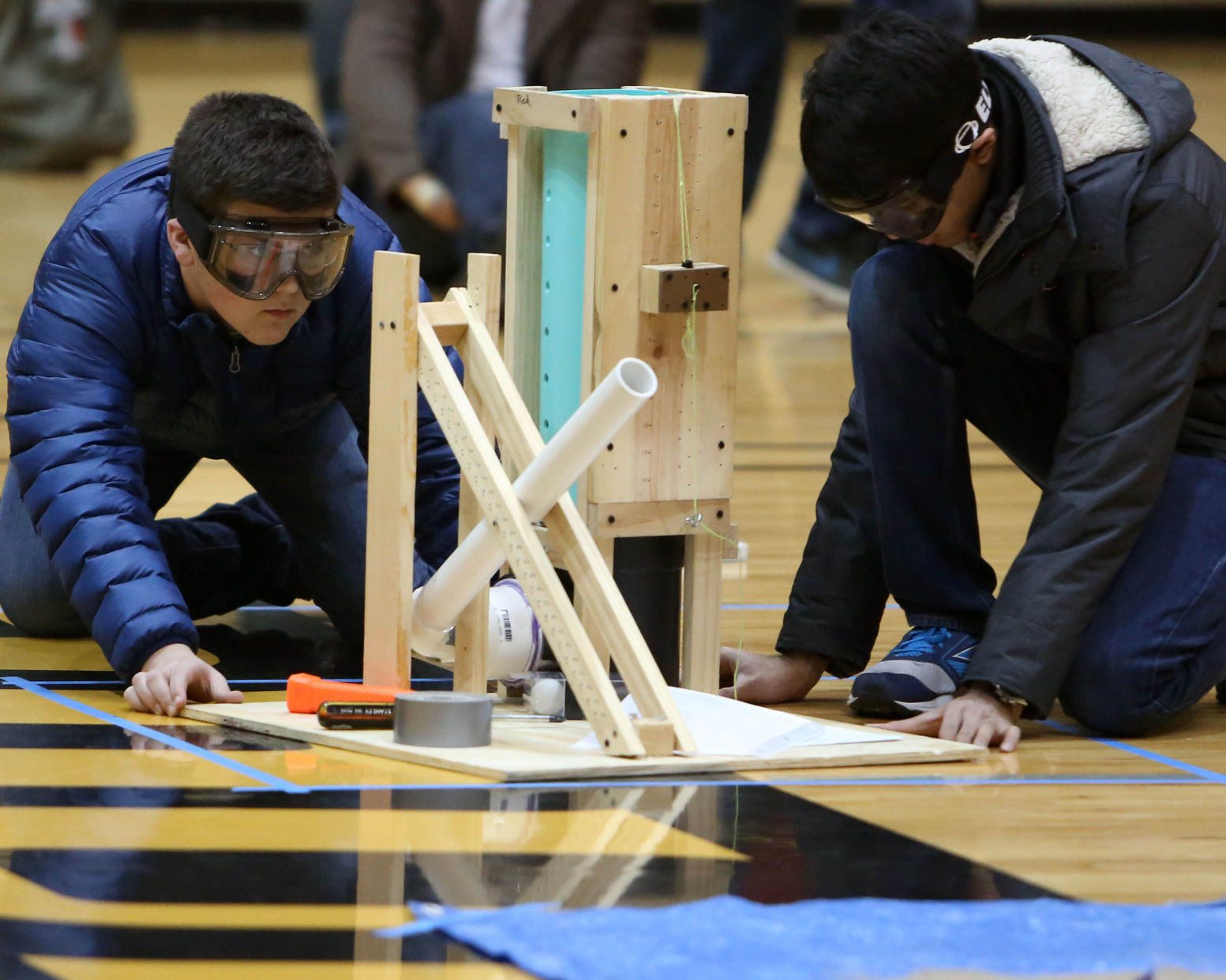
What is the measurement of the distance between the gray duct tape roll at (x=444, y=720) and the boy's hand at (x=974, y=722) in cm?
52

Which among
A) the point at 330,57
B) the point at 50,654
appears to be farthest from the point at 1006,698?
the point at 330,57

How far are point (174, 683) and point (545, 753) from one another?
1.61ft

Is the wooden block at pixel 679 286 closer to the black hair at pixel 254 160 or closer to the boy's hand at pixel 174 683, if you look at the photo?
the black hair at pixel 254 160

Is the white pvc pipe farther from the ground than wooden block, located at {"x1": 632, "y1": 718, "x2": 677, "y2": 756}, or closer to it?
farther from the ground

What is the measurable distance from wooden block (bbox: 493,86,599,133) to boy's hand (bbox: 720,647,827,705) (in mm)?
733

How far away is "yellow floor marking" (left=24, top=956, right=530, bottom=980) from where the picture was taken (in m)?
1.67

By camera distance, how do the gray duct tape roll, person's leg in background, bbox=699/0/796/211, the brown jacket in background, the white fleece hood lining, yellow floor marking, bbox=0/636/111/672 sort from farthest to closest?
person's leg in background, bbox=699/0/796/211, the brown jacket in background, yellow floor marking, bbox=0/636/111/672, the white fleece hood lining, the gray duct tape roll

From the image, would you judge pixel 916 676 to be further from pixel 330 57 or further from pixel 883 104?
pixel 330 57

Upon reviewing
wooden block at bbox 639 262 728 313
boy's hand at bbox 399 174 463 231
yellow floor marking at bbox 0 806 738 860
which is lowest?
yellow floor marking at bbox 0 806 738 860

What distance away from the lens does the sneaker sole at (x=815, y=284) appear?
22.0 feet

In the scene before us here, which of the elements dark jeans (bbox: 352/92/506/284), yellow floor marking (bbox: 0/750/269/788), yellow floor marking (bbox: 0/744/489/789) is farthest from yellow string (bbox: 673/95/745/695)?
dark jeans (bbox: 352/92/506/284)

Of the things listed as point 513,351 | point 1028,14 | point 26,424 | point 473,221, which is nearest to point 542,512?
point 513,351

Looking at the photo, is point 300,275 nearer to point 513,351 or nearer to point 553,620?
point 513,351

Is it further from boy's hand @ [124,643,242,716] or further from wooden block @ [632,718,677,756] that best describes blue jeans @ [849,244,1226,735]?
boy's hand @ [124,643,242,716]
